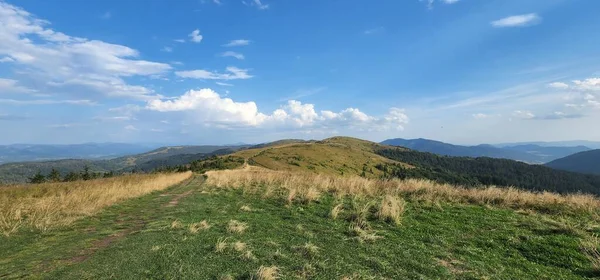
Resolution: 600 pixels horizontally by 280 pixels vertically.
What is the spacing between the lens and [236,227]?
10.2 m

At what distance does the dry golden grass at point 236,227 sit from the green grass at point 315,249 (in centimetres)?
16

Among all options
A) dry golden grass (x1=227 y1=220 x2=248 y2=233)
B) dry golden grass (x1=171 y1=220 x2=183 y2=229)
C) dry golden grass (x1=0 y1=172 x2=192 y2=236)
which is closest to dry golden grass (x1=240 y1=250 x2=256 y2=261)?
dry golden grass (x1=227 y1=220 x2=248 y2=233)

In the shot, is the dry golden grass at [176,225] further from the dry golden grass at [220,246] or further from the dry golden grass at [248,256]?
the dry golden grass at [248,256]

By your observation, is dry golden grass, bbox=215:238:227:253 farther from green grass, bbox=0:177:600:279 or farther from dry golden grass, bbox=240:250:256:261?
dry golden grass, bbox=240:250:256:261

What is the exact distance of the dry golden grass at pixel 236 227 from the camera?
32.7 ft

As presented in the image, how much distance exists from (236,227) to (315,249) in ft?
10.8

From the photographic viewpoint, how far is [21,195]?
17.5 meters

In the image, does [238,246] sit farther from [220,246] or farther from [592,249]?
[592,249]

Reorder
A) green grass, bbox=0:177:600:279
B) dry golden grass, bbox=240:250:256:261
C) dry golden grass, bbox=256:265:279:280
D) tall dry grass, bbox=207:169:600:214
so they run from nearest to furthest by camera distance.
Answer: dry golden grass, bbox=256:265:279:280
green grass, bbox=0:177:600:279
dry golden grass, bbox=240:250:256:261
tall dry grass, bbox=207:169:600:214

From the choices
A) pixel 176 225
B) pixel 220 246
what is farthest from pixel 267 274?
pixel 176 225

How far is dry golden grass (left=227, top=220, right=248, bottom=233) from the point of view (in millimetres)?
9977

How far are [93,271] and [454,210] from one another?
1180 centimetres

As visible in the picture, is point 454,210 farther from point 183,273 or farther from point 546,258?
point 183,273

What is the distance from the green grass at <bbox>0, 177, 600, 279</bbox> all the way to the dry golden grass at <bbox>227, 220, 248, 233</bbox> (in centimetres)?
16
